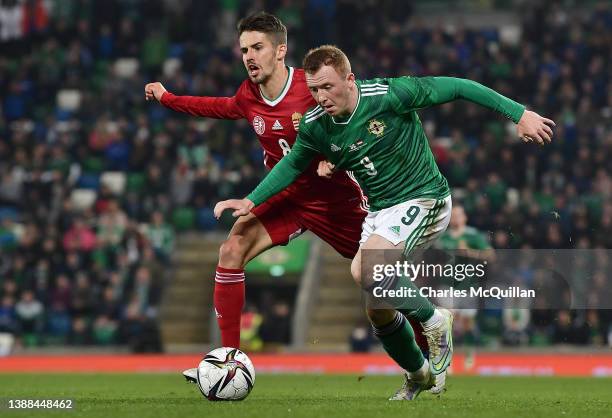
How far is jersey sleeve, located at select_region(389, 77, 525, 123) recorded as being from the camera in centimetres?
781

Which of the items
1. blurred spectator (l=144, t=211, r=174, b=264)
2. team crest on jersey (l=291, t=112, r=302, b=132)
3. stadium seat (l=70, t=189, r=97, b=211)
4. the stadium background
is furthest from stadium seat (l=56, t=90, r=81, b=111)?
team crest on jersey (l=291, t=112, r=302, b=132)

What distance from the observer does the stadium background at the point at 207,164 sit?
18.7 m

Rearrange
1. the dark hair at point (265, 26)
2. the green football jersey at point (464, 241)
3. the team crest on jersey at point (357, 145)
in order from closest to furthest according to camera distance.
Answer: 1. the team crest on jersey at point (357, 145)
2. the dark hair at point (265, 26)
3. the green football jersey at point (464, 241)

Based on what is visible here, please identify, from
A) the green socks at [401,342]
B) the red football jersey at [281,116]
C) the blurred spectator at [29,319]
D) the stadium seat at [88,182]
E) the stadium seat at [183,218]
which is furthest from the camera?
the stadium seat at [88,182]

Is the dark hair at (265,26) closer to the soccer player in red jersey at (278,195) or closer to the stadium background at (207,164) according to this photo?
the soccer player in red jersey at (278,195)

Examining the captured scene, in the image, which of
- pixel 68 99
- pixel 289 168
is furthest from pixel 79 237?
pixel 289 168

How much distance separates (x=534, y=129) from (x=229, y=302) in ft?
8.41

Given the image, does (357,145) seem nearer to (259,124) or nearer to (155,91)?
(259,124)

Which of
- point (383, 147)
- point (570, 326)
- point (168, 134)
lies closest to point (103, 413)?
point (383, 147)

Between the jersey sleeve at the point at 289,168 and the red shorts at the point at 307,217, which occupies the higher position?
the jersey sleeve at the point at 289,168

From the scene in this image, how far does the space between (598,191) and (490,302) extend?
34.1 feet

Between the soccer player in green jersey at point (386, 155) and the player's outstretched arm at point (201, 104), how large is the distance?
97 cm

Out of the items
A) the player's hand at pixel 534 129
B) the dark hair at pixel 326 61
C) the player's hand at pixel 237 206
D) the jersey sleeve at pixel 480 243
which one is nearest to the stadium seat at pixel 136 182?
the jersey sleeve at pixel 480 243

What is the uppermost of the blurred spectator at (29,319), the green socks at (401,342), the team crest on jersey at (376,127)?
the team crest on jersey at (376,127)
